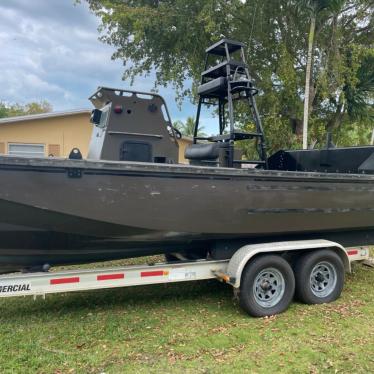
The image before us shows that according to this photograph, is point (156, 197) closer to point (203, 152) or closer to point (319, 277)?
point (203, 152)

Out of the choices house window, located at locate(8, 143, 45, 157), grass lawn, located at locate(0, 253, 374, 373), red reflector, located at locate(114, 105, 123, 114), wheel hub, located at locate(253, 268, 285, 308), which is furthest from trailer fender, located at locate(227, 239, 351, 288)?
house window, located at locate(8, 143, 45, 157)

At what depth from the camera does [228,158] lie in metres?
5.42

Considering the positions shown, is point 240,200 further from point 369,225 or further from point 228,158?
point 369,225

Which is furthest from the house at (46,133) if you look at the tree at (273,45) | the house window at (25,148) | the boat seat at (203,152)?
the boat seat at (203,152)

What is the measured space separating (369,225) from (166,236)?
9.78ft

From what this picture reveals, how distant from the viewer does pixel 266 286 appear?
17.2 feet

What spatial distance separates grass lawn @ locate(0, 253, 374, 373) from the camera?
3.91 metres

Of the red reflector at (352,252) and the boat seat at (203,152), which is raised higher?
the boat seat at (203,152)

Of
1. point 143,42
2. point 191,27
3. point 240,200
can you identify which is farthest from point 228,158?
point 143,42

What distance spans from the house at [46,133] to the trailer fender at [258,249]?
38.2 feet

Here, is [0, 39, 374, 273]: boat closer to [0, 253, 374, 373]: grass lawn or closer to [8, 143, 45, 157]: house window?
[0, 253, 374, 373]: grass lawn

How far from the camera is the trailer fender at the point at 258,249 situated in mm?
4984

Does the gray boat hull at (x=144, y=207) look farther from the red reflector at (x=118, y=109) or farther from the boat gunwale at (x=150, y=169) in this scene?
the red reflector at (x=118, y=109)

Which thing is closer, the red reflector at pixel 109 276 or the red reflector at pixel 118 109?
the red reflector at pixel 109 276
